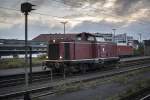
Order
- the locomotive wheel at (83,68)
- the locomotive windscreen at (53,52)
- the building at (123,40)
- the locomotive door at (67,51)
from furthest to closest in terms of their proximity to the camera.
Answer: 1. the building at (123,40)
2. the locomotive wheel at (83,68)
3. the locomotive windscreen at (53,52)
4. the locomotive door at (67,51)

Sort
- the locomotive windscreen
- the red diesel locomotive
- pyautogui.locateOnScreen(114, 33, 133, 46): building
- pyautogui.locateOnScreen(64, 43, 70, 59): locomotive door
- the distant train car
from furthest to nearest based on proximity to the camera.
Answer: pyautogui.locateOnScreen(114, 33, 133, 46): building
the distant train car
the locomotive windscreen
pyautogui.locateOnScreen(64, 43, 70, 59): locomotive door
the red diesel locomotive

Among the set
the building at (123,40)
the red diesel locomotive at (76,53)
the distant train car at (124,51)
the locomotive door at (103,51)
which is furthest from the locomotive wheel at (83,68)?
the building at (123,40)

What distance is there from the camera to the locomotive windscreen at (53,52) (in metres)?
27.3

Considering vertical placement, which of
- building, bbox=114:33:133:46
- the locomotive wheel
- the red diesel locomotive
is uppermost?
building, bbox=114:33:133:46

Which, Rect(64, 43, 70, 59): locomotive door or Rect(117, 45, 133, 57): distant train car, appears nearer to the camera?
Rect(64, 43, 70, 59): locomotive door

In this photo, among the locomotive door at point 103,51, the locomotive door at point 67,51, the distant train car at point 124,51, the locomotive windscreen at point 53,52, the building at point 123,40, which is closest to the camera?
the locomotive door at point 67,51

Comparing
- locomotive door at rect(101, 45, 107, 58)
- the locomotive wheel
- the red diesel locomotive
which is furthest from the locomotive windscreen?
locomotive door at rect(101, 45, 107, 58)

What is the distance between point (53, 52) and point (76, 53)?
2.35 m

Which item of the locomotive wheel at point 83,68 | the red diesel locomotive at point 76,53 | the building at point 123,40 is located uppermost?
the building at point 123,40

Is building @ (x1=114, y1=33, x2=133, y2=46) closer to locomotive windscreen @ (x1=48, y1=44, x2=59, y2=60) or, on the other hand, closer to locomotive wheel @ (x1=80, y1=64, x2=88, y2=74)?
locomotive wheel @ (x1=80, y1=64, x2=88, y2=74)

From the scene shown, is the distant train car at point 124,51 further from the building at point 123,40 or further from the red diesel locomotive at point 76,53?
the red diesel locomotive at point 76,53

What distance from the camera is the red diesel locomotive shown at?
26922mm

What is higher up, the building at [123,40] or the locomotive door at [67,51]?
the building at [123,40]

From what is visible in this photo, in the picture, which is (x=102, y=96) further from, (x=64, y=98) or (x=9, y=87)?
(x=9, y=87)
